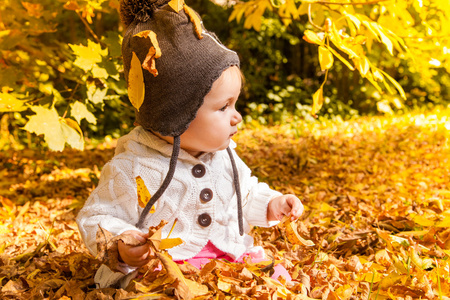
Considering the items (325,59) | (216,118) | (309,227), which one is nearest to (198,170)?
(216,118)

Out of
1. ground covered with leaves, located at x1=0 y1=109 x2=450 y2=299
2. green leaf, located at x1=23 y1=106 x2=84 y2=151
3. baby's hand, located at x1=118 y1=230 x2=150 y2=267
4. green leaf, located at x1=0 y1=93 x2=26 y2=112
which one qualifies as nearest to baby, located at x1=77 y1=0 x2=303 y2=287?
baby's hand, located at x1=118 y1=230 x2=150 y2=267

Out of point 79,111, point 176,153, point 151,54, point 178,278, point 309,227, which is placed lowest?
point 309,227

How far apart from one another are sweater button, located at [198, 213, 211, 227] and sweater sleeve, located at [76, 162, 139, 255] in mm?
245

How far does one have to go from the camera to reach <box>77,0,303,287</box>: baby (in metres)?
1.47

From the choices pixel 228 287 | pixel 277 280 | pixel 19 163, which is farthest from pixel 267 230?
pixel 19 163

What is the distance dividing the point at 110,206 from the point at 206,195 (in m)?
0.37

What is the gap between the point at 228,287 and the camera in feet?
4.78

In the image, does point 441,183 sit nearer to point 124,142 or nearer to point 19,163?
point 124,142

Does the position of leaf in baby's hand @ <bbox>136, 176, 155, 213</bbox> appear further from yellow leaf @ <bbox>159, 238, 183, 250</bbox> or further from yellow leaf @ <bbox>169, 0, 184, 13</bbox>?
yellow leaf @ <bbox>169, 0, 184, 13</bbox>

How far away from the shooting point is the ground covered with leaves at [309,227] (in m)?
1.53

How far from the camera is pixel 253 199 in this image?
1.89m

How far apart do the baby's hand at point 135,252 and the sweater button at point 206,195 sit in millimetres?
326

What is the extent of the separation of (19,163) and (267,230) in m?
2.47

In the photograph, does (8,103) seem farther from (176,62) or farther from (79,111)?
(176,62)
